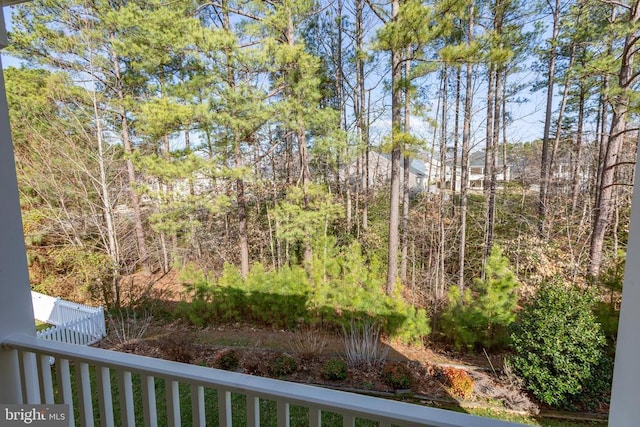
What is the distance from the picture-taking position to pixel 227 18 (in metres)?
3.88

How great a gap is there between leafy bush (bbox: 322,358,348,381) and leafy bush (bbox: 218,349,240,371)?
3.18 ft

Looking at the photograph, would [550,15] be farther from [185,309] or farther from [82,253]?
[82,253]

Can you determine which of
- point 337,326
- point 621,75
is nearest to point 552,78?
point 621,75

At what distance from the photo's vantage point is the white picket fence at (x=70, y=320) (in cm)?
339

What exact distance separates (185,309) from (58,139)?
3361mm

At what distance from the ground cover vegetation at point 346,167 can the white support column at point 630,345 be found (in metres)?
2.32

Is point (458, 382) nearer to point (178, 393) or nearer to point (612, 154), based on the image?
point (612, 154)

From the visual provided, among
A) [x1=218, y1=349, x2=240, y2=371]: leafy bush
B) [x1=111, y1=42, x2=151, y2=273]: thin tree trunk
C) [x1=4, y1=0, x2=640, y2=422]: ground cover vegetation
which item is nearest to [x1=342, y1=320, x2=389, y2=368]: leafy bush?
[x1=4, y1=0, x2=640, y2=422]: ground cover vegetation

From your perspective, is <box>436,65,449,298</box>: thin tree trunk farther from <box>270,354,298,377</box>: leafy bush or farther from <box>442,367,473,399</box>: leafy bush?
<box>270,354,298,377</box>: leafy bush

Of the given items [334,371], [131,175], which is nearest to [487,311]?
[334,371]

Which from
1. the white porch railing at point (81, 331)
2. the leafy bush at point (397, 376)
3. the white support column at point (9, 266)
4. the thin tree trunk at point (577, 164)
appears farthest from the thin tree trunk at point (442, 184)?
the white porch railing at point (81, 331)

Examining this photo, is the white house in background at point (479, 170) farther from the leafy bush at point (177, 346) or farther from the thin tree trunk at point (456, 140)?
the leafy bush at point (177, 346)

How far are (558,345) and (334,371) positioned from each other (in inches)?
74.7

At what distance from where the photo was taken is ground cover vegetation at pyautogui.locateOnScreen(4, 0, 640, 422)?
2740 millimetres
